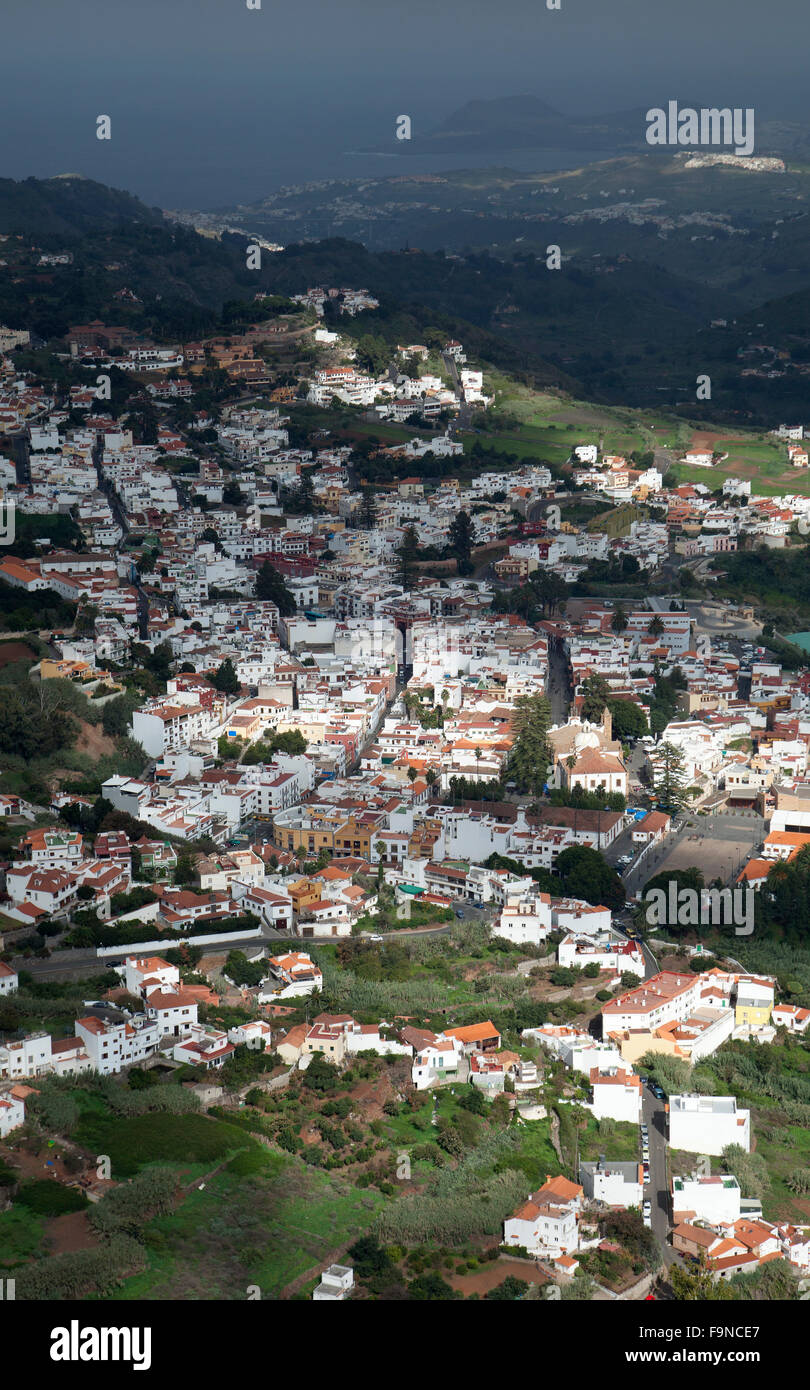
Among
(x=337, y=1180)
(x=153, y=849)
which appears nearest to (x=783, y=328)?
(x=153, y=849)

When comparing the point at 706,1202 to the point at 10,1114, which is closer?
the point at 706,1202

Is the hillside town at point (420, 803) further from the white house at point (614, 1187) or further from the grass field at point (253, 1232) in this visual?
the grass field at point (253, 1232)

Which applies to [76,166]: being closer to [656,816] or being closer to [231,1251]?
[656,816]

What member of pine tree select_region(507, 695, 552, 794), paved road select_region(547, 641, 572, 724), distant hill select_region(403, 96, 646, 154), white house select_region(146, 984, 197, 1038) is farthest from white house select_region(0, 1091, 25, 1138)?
distant hill select_region(403, 96, 646, 154)

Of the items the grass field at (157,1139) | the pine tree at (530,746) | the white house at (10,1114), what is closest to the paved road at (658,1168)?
the grass field at (157,1139)

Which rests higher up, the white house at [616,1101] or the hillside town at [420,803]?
the hillside town at [420,803]

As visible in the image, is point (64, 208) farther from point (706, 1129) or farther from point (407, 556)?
point (706, 1129)

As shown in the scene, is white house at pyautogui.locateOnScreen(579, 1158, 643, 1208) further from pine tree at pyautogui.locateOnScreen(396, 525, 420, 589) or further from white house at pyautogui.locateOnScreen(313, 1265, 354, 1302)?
pine tree at pyautogui.locateOnScreen(396, 525, 420, 589)

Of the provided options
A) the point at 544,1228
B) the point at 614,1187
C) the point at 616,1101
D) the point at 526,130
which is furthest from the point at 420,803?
the point at 526,130
